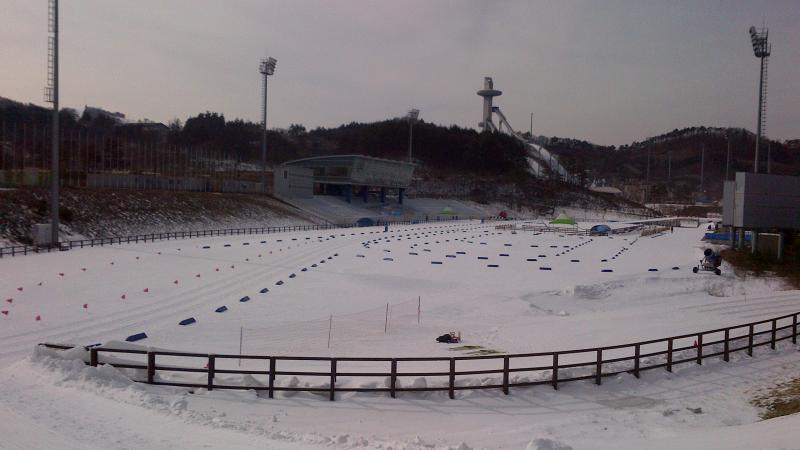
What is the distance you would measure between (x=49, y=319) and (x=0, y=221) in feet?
89.8

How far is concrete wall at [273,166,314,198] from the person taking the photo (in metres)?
83.1

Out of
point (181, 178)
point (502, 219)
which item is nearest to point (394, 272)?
point (181, 178)

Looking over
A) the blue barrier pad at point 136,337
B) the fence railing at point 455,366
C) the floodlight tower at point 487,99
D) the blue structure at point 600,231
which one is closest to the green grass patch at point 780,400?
the fence railing at point 455,366

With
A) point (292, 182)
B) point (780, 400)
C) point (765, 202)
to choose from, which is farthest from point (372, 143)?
point (780, 400)

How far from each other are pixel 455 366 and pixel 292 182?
72575 millimetres

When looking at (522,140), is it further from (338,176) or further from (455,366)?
(455,366)

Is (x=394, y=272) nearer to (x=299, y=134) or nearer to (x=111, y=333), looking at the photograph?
(x=111, y=333)

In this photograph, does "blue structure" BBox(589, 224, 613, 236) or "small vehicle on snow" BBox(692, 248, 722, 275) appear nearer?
"small vehicle on snow" BBox(692, 248, 722, 275)

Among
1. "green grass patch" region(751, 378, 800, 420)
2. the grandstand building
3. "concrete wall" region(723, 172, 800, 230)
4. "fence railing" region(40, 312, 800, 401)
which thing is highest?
the grandstand building

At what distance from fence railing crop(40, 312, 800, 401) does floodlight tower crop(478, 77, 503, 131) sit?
16757 centimetres

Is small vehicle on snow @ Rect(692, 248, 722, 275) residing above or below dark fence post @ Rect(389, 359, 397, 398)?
above

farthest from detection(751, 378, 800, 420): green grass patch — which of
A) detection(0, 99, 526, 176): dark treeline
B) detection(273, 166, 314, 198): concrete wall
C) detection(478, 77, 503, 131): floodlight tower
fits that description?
detection(478, 77, 503, 131): floodlight tower

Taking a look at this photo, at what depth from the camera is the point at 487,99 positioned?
184 metres

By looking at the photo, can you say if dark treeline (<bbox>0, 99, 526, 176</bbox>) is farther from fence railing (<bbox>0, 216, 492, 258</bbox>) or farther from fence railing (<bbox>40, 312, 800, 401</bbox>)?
fence railing (<bbox>40, 312, 800, 401</bbox>)
